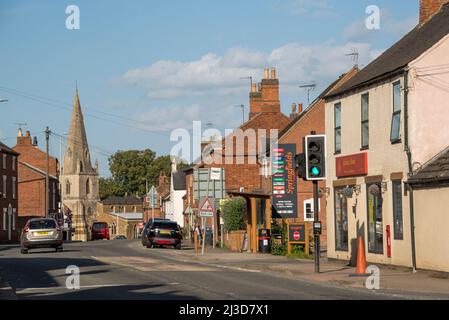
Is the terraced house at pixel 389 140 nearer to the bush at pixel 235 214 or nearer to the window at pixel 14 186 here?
the bush at pixel 235 214

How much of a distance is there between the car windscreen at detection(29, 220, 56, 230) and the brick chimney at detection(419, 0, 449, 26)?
787 inches

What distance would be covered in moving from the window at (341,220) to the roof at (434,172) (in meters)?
5.66

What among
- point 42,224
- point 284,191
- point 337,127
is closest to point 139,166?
point 42,224

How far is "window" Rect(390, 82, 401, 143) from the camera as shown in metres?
26.7

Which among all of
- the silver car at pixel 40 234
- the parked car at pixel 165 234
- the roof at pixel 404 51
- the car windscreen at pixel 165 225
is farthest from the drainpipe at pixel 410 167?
the car windscreen at pixel 165 225

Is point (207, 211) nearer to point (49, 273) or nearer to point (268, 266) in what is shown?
point (268, 266)

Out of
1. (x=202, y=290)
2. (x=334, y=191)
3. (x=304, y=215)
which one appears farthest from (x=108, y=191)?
(x=202, y=290)

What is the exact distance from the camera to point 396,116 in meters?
27.0

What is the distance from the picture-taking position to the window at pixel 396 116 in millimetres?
26719

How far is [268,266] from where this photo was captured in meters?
28.7

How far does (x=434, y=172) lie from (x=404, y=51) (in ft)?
20.9

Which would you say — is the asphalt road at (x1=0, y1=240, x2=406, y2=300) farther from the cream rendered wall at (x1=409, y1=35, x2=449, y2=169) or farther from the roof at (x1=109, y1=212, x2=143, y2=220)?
the roof at (x1=109, y1=212, x2=143, y2=220)

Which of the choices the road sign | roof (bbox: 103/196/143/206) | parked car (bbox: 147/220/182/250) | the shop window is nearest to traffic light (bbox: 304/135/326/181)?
the shop window

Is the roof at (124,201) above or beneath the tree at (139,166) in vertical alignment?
beneath
